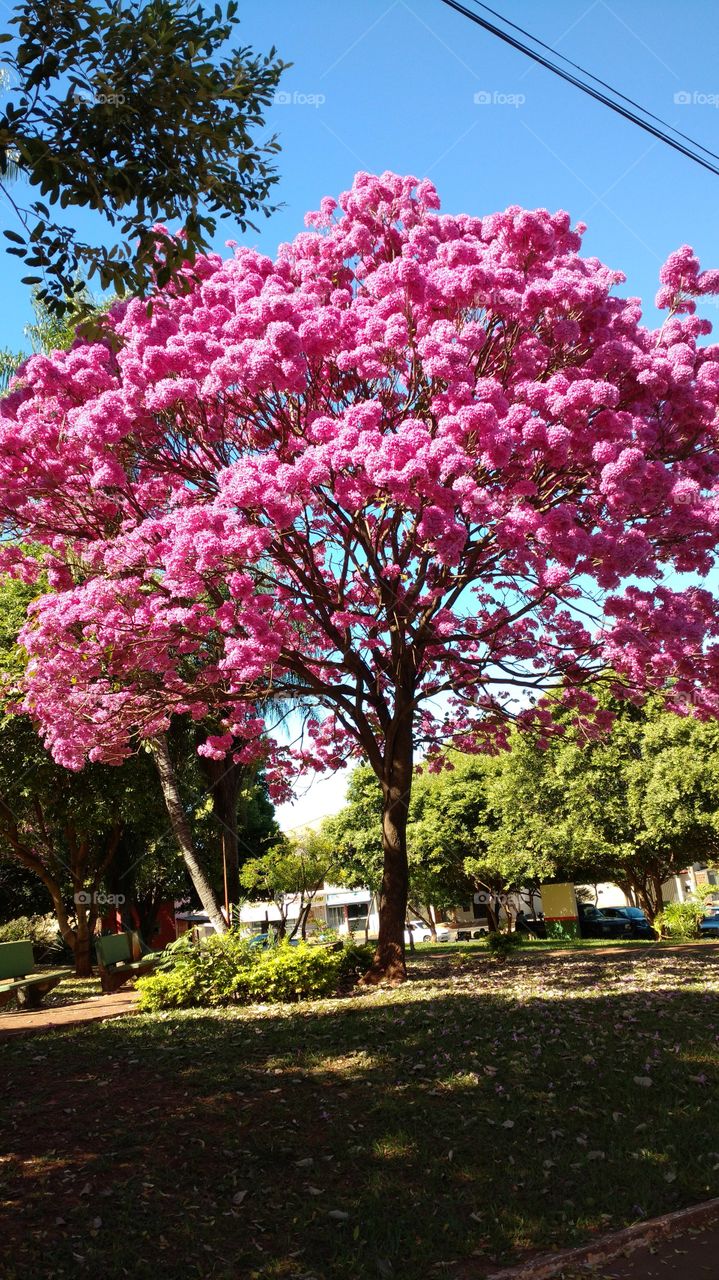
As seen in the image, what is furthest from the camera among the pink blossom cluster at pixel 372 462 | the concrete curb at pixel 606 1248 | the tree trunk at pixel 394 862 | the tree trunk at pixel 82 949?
the tree trunk at pixel 82 949

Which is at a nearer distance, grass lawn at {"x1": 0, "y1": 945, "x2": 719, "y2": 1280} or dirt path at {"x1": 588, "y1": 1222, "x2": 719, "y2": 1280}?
dirt path at {"x1": 588, "y1": 1222, "x2": 719, "y2": 1280}

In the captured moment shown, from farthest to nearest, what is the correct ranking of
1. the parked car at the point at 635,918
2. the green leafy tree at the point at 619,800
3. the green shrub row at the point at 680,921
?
the parked car at the point at 635,918
the green leafy tree at the point at 619,800
the green shrub row at the point at 680,921

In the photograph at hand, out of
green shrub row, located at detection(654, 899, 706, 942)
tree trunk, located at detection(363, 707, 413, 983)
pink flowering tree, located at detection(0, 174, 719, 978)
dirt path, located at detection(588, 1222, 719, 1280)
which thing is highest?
pink flowering tree, located at detection(0, 174, 719, 978)

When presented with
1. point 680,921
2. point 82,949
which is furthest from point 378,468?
point 680,921

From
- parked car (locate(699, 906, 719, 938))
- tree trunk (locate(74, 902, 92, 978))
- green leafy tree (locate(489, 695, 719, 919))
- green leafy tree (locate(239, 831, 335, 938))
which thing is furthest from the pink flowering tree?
parked car (locate(699, 906, 719, 938))

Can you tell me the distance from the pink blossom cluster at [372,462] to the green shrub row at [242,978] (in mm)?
2720

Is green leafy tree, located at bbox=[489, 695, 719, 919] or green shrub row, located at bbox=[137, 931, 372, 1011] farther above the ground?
green leafy tree, located at bbox=[489, 695, 719, 919]

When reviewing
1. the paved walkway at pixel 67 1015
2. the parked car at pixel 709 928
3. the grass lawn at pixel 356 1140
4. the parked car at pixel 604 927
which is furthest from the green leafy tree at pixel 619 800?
the grass lawn at pixel 356 1140

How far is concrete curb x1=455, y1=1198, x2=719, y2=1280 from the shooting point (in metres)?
4.39

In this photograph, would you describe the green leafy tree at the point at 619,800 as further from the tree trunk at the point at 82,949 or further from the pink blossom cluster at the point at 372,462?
the pink blossom cluster at the point at 372,462

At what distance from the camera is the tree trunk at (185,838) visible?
47.7 feet

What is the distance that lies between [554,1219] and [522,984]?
19.3ft

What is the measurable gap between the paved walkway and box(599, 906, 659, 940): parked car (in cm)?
2388

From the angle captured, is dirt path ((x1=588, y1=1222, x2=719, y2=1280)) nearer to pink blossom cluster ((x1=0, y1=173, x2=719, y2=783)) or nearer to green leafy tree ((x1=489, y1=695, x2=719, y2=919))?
pink blossom cluster ((x1=0, y1=173, x2=719, y2=783))
